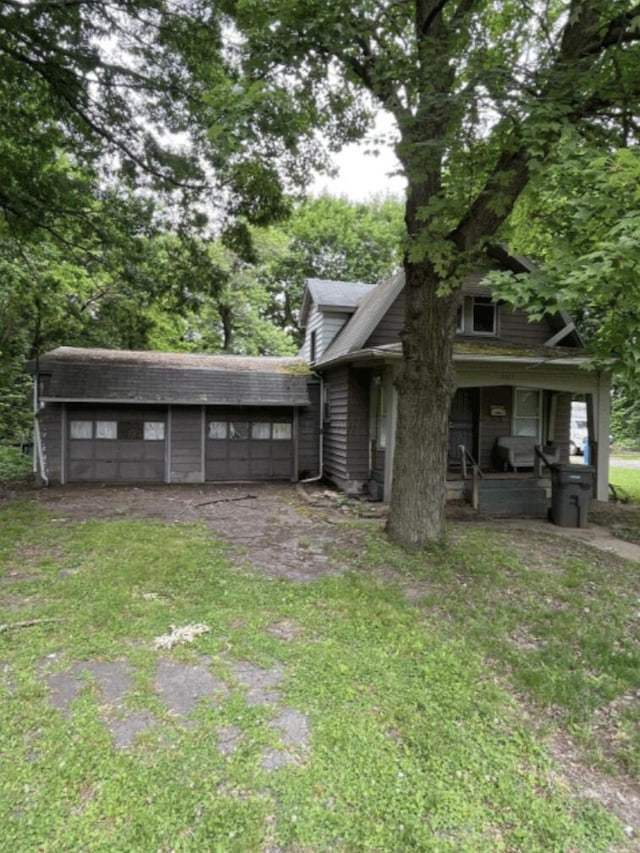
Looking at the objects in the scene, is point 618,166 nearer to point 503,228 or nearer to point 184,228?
point 503,228

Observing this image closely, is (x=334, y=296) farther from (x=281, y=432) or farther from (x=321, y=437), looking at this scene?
(x=281, y=432)

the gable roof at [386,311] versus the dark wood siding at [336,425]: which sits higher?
the gable roof at [386,311]

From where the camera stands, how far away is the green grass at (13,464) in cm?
1214

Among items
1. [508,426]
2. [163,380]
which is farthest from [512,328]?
[163,380]

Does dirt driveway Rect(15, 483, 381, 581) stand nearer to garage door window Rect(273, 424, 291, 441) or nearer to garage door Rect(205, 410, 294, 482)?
garage door Rect(205, 410, 294, 482)

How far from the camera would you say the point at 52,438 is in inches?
450

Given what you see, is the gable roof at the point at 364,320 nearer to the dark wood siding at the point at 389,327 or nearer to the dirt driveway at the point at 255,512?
the dark wood siding at the point at 389,327

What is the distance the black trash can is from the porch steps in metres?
0.82

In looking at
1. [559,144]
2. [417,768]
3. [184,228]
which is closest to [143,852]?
[417,768]

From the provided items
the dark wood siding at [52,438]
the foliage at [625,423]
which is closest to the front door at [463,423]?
the dark wood siding at [52,438]

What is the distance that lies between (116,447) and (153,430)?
3.16ft

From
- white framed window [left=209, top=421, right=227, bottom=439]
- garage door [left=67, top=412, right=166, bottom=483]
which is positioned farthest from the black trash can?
garage door [left=67, top=412, right=166, bottom=483]

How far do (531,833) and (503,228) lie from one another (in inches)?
215

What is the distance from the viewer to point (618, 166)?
365 centimetres
